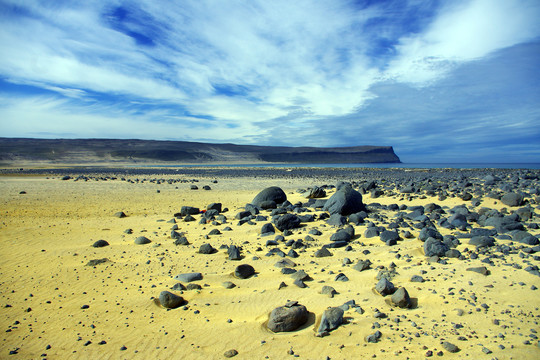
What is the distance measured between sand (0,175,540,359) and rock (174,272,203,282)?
0.29 ft

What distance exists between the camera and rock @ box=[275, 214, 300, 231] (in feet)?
28.3

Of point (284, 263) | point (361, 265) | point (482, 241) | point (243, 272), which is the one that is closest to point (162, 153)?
point (284, 263)

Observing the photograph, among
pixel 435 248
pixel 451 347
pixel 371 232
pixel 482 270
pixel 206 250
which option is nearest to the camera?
pixel 451 347

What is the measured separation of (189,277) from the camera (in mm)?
A: 5480

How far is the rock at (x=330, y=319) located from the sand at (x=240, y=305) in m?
0.08

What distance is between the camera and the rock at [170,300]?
4562 millimetres

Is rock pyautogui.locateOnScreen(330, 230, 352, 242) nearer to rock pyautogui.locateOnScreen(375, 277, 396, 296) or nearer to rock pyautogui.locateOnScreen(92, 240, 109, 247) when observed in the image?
rock pyautogui.locateOnScreen(375, 277, 396, 296)

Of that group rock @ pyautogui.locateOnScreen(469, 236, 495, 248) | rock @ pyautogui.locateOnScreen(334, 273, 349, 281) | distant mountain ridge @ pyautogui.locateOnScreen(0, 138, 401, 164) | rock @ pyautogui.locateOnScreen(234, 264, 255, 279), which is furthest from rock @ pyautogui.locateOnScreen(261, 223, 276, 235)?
distant mountain ridge @ pyautogui.locateOnScreen(0, 138, 401, 164)

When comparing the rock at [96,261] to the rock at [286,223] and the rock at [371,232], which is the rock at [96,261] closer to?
the rock at [286,223]

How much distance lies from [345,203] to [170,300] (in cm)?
667

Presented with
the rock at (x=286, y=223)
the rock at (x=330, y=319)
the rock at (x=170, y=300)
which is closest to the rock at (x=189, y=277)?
the rock at (x=170, y=300)

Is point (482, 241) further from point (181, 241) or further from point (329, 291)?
point (181, 241)

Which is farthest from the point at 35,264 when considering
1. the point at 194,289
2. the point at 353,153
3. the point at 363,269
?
the point at 353,153

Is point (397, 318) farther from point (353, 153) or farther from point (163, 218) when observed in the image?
point (353, 153)
